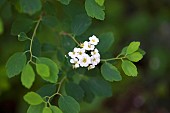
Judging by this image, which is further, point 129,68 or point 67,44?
point 67,44

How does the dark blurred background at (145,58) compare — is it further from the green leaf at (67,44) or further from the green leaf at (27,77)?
the green leaf at (27,77)

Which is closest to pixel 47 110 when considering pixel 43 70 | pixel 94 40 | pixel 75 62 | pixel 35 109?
pixel 35 109

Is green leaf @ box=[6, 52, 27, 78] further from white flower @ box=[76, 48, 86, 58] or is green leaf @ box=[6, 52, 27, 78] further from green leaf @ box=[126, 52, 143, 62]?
green leaf @ box=[126, 52, 143, 62]

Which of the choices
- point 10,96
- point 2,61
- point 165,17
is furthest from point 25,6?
point 165,17

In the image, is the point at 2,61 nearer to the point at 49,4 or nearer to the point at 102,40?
the point at 49,4

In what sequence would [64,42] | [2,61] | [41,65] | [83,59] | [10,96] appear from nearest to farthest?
[41,65]
[83,59]
[64,42]
[2,61]
[10,96]

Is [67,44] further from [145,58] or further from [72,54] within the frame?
[145,58]
